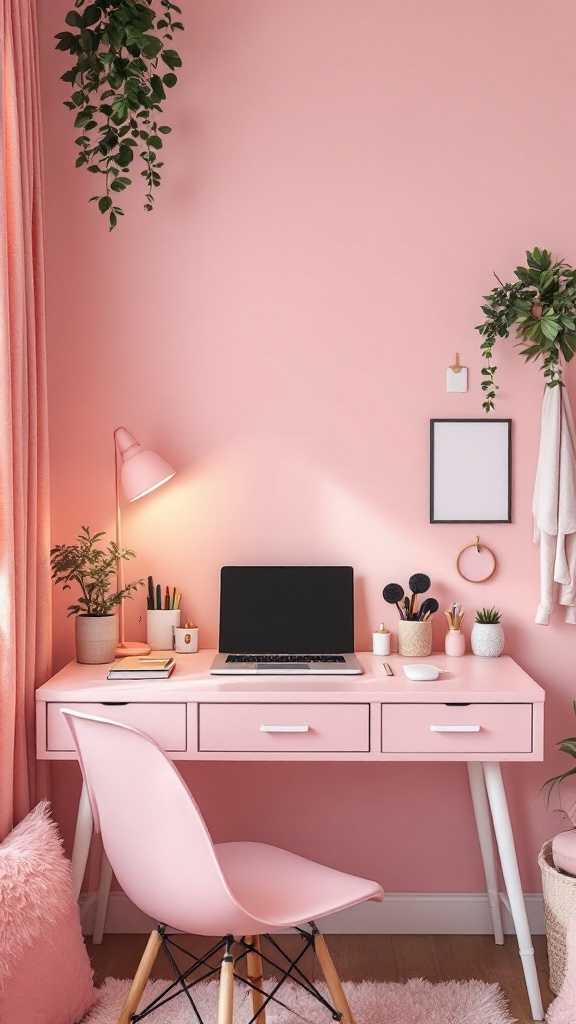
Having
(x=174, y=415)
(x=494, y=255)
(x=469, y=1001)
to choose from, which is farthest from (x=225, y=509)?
(x=469, y=1001)

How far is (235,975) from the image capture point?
1.85m

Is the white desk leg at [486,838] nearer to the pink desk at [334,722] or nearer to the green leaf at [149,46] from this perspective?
the pink desk at [334,722]

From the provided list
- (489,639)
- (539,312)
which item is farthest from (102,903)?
(539,312)

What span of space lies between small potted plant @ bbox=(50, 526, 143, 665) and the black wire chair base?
769 mm

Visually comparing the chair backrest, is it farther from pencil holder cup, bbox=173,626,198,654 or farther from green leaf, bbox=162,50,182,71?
green leaf, bbox=162,50,182,71

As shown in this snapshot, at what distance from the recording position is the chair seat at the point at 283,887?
169 cm

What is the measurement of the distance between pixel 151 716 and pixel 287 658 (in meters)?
0.44

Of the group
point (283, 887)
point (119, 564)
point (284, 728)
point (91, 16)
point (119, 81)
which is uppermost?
point (91, 16)

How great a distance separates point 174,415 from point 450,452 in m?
0.83

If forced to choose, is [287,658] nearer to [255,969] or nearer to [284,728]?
[284,728]

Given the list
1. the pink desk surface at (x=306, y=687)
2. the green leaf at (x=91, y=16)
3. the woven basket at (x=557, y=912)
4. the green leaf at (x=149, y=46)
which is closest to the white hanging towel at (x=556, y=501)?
the pink desk surface at (x=306, y=687)

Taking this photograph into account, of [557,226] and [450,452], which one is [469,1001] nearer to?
[450,452]

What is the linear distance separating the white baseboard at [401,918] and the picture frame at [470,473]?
45.1 inches

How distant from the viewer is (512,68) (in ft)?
8.26
